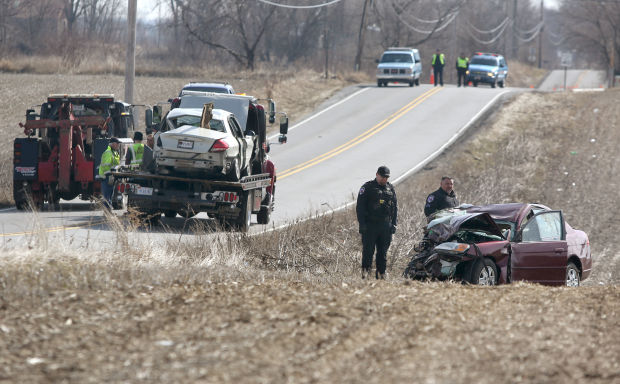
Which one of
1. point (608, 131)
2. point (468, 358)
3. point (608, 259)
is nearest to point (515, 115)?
point (608, 131)

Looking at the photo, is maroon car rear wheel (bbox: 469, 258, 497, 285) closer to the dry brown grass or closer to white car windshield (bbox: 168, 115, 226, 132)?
white car windshield (bbox: 168, 115, 226, 132)

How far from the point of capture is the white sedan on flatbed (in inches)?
635

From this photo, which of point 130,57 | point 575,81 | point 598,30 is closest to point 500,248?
point 130,57

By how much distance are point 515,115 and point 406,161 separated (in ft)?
31.0

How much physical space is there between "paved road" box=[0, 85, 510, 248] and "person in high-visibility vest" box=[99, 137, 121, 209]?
57 cm

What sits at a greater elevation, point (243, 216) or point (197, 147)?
point (197, 147)

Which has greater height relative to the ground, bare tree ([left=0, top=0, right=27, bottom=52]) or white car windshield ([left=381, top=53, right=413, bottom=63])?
bare tree ([left=0, top=0, right=27, bottom=52])

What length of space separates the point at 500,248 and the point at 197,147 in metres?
6.57

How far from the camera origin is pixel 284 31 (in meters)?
78.5

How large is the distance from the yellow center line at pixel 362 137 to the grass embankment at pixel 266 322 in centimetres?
1614

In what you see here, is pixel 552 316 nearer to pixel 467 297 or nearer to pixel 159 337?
pixel 467 297

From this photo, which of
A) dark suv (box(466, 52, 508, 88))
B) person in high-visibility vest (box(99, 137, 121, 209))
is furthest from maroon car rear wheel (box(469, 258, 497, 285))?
dark suv (box(466, 52, 508, 88))

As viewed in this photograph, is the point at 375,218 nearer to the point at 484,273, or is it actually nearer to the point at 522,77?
the point at 484,273

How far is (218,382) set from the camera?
19.5 ft
